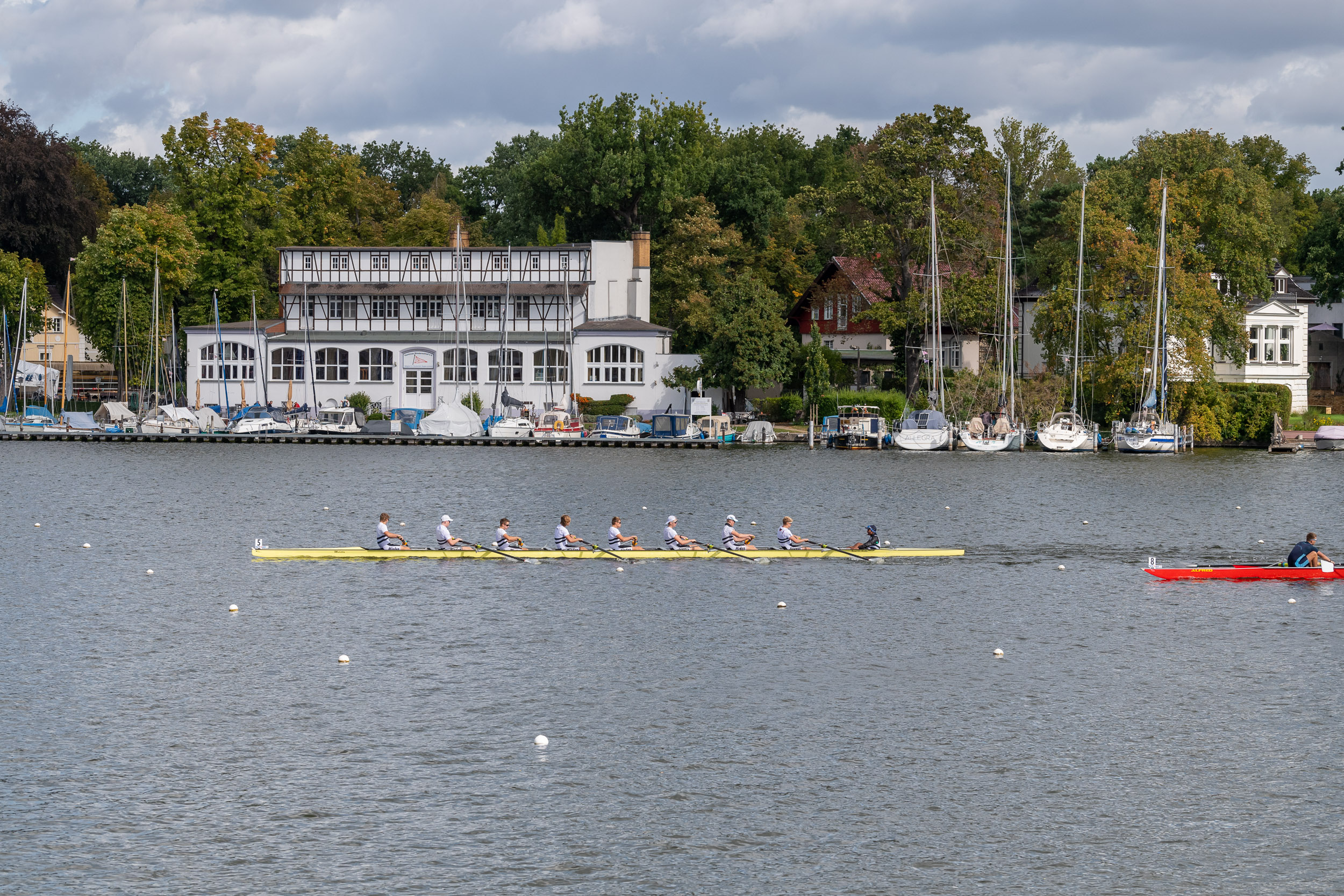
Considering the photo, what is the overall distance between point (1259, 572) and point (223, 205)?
92.9 m

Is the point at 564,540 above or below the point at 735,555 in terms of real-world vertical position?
above

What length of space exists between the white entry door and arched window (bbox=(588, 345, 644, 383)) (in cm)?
1237

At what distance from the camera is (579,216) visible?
388 ft

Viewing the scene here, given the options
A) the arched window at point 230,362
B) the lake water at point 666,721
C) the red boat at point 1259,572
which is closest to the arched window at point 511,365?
the arched window at point 230,362

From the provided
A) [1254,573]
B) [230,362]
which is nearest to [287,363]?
[230,362]

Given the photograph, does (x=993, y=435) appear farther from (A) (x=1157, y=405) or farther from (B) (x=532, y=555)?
(B) (x=532, y=555)

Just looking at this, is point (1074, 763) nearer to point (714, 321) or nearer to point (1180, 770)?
point (1180, 770)

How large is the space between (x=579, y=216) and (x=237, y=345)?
31.0 m

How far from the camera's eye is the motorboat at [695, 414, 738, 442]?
305 feet

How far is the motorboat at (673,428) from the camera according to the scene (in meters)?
93.1

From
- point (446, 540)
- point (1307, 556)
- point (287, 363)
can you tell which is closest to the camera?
point (1307, 556)

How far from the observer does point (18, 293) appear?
4459 inches

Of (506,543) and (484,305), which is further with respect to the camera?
(484,305)

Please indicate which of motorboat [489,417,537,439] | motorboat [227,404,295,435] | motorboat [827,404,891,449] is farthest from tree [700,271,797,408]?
motorboat [227,404,295,435]
